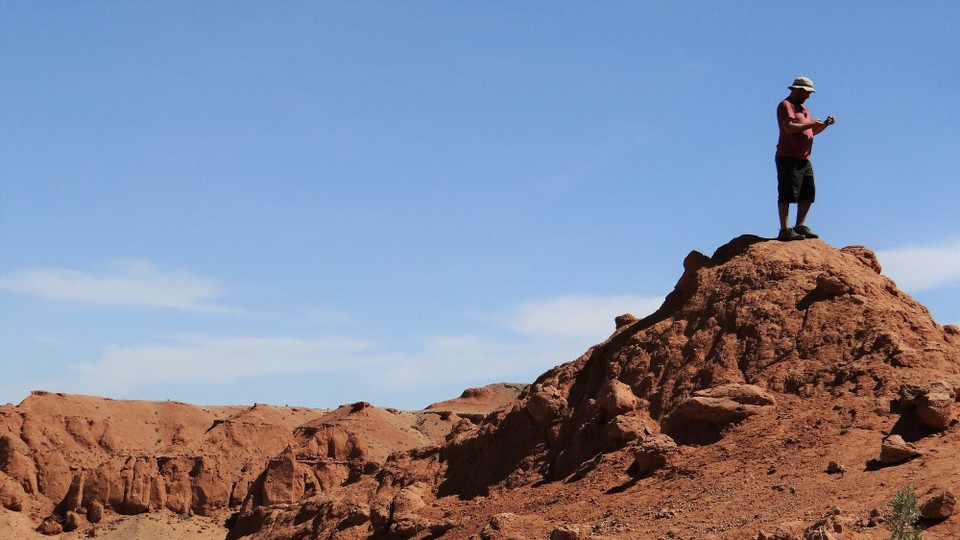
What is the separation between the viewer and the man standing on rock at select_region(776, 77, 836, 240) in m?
18.5

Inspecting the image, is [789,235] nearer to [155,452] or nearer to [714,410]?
[714,410]

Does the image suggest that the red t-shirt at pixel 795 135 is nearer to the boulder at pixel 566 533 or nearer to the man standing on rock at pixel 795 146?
the man standing on rock at pixel 795 146

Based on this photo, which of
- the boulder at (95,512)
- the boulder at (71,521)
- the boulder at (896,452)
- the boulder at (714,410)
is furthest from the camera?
the boulder at (95,512)

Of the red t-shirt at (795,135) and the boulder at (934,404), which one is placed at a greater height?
the red t-shirt at (795,135)

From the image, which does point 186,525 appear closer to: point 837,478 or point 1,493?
point 1,493

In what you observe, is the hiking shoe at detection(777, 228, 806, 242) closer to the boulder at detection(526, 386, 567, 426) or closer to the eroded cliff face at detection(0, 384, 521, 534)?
the boulder at detection(526, 386, 567, 426)

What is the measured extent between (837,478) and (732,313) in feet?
12.9

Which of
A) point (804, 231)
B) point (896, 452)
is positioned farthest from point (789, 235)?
point (896, 452)

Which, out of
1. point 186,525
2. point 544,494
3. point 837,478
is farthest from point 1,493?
point 837,478

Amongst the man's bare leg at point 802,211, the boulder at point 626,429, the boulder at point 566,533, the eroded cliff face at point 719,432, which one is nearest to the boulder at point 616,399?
the eroded cliff face at point 719,432

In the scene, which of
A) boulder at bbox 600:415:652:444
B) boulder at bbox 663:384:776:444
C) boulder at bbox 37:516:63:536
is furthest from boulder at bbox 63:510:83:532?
boulder at bbox 663:384:776:444

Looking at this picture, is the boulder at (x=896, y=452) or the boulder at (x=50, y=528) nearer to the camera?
the boulder at (x=896, y=452)

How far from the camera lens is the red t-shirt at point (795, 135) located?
728 inches

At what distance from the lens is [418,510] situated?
18.0 metres
